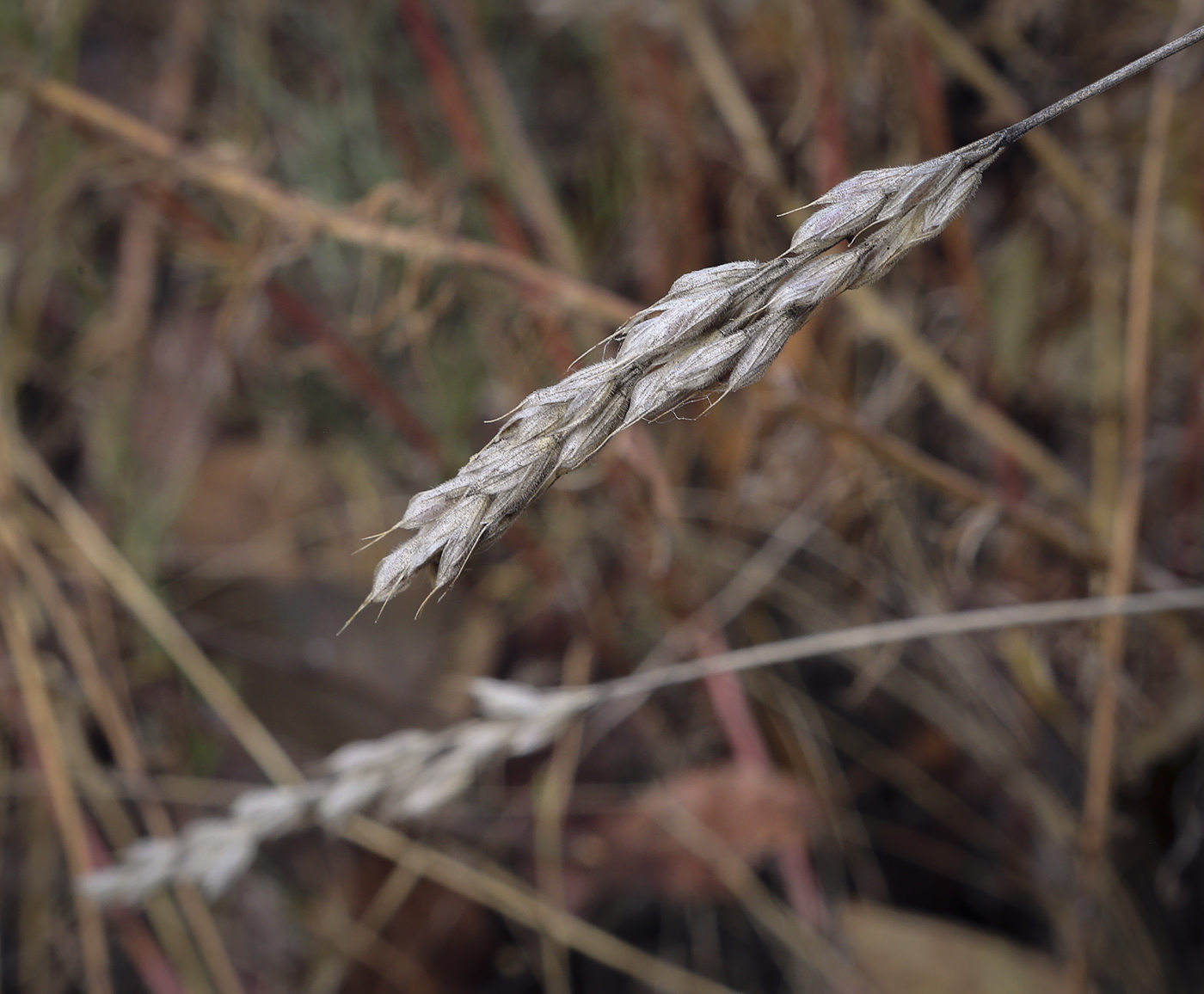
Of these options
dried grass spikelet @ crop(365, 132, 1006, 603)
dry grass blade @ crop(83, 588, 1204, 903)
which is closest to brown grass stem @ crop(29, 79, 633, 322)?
dry grass blade @ crop(83, 588, 1204, 903)

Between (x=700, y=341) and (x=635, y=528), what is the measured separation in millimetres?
646

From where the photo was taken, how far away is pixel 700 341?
1.17 ft

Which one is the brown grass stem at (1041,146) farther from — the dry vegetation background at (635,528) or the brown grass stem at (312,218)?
the brown grass stem at (312,218)

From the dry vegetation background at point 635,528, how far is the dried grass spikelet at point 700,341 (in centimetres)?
40

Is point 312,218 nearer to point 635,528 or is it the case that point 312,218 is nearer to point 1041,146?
point 635,528

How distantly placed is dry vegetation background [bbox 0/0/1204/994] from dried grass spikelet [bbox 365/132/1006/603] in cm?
40

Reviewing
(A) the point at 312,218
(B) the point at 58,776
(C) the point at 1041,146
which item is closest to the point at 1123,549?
(C) the point at 1041,146

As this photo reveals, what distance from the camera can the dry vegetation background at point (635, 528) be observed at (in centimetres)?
87

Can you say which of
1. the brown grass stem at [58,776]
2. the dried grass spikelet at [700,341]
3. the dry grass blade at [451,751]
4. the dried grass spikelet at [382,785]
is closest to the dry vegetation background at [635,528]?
→ the brown grass stem at [58,776]

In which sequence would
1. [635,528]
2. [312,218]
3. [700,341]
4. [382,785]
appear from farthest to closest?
[635,528] → [312,218] → [382,785] → [700,341]

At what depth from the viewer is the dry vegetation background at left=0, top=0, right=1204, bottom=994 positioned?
87 cm

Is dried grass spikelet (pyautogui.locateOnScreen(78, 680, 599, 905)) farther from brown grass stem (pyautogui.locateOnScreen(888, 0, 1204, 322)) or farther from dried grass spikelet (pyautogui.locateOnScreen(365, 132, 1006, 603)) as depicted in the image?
brown grass stem (pyautogui.locateOnScreen(888, 0, 1204, 322))

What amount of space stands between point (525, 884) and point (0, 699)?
64 centimetres

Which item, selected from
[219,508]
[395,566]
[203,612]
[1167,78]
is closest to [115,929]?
[203,612]
